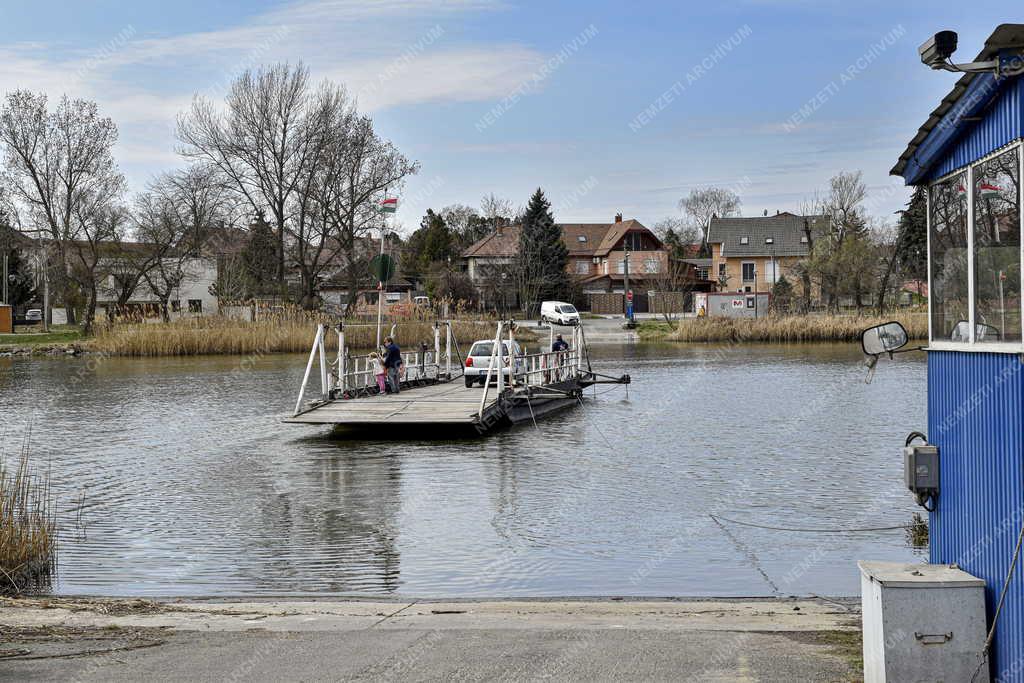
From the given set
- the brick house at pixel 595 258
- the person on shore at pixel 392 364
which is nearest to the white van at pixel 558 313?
the brick house at pixel 595 258

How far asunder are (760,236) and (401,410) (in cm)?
9158

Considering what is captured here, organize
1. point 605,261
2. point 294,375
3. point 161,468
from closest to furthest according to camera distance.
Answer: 1. point 161,468
2. point 294,375
3. point 605,261

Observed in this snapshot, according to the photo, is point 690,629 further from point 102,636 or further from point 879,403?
point 879,403

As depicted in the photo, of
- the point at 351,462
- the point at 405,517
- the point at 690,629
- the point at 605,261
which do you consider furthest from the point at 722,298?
the point at 690,629

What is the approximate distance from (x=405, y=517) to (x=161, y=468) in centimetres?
785

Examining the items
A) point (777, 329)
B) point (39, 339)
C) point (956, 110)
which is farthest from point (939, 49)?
point (39, 339)

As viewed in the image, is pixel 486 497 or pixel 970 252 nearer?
pixel 970 252

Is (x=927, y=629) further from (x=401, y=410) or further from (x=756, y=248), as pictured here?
(x=756, y=248)

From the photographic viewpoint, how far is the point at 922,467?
7.35 metres

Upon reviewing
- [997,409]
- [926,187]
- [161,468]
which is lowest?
[161,468]

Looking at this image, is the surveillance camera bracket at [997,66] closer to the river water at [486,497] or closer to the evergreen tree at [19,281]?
the river water at [486,497]

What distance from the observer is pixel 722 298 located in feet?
258

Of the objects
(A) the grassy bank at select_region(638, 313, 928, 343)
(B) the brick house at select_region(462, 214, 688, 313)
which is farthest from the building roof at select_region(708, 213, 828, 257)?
(A) the grassy bank at select_region(638, 313, 928, 343)

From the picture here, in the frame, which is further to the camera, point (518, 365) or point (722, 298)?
point (722, 298)
